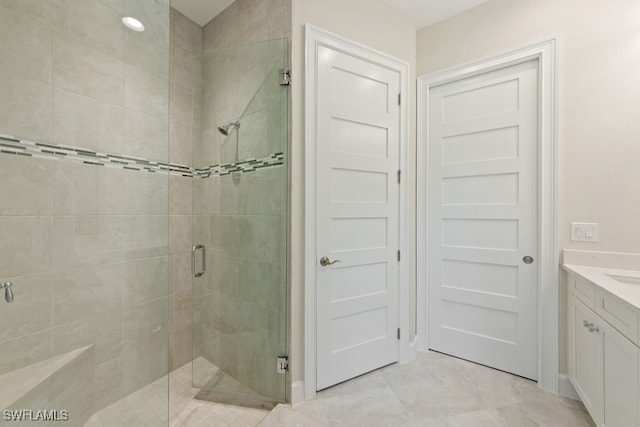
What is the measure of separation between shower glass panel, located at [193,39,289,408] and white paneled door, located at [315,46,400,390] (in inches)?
10.7

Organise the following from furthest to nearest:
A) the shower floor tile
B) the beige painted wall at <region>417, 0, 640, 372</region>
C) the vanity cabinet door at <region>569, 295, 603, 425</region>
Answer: the beige painted wall at <region>417, 0, 640, 372</region> < the vanity cabinet door at <region>569, 295, 603, 425</region> < the shower floor tile

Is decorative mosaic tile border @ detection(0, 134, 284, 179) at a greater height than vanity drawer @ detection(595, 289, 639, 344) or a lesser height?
greater

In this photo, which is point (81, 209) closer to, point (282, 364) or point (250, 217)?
point (250, 217)

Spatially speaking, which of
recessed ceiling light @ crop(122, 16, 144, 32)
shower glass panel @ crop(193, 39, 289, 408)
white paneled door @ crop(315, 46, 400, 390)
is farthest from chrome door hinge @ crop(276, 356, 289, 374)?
recessed ceiling light @ crop(122, 16, 144, 32)

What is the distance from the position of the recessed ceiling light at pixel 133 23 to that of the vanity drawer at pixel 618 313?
2.55 m

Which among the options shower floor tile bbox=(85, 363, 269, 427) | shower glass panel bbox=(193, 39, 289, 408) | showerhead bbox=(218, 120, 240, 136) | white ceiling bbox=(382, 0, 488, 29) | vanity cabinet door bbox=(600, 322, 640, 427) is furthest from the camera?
white ceiling bbox=(382, 0, 488, 29)

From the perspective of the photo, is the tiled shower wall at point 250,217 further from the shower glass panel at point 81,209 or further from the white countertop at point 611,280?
the white countertop at point 611,280

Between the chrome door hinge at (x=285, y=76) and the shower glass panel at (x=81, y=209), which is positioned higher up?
the chrome door hinge at (x=285, y=76)

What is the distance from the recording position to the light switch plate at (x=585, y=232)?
1845mm

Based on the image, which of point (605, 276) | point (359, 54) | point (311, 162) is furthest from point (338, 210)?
point (605, 276)

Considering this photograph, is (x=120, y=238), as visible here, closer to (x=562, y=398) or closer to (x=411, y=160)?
(x=411, y=160)

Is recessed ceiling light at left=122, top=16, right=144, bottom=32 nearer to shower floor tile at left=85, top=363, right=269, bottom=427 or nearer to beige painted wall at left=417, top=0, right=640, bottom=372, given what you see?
shower floor tile at left=85, top=363, right=269, bottom=427

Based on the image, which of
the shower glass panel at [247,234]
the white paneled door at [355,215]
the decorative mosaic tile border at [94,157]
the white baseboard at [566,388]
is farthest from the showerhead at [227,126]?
the white baseboard at [566,388]

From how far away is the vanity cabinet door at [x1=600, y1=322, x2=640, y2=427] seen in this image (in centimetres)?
116
